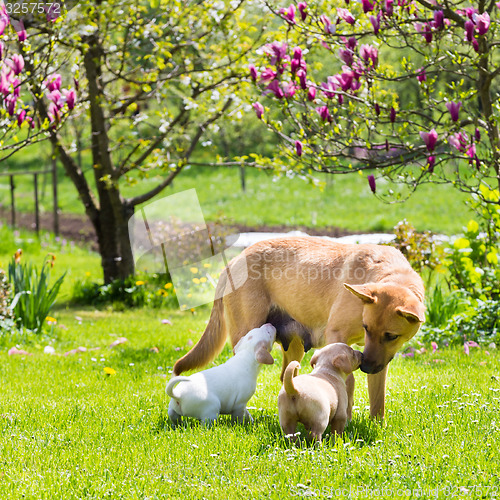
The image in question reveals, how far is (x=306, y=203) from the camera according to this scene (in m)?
22.9

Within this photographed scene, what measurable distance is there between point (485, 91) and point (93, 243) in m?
12.4

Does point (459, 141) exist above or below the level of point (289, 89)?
below

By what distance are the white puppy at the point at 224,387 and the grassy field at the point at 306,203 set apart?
12.2 m

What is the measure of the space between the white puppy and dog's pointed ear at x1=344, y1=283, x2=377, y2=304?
77 cm

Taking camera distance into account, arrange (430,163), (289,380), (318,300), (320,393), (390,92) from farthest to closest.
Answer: (390,92) → (430,163) → (318,300) → (320,393) → (289,380)

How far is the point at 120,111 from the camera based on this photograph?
1034 centimetres

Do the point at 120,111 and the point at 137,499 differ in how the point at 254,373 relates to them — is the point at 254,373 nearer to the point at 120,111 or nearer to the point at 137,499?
the point at 137,499

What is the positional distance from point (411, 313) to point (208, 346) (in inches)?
70.8

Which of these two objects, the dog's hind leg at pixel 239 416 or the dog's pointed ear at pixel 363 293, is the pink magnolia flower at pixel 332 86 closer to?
the dog's pointed ear at pixel 363 293

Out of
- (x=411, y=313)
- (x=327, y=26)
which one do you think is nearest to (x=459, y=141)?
(x=327, y=26)

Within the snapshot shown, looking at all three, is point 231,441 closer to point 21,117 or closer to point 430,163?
point 430,163

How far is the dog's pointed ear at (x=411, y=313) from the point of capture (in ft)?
12.6

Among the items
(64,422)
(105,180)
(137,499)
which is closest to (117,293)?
(105,180)

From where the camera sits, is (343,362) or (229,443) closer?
(229,443)
